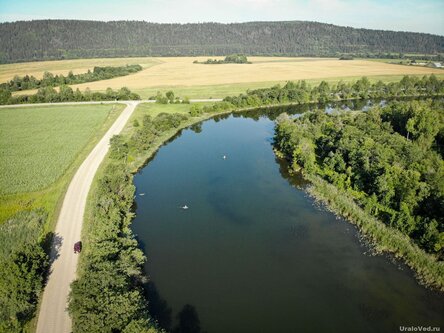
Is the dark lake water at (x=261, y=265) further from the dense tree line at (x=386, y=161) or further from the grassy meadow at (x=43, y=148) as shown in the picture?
the grassy meadow at (x=43, y=148)

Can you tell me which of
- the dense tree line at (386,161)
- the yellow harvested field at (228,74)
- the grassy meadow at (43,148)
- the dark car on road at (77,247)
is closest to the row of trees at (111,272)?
the dark car on road at (77,247)

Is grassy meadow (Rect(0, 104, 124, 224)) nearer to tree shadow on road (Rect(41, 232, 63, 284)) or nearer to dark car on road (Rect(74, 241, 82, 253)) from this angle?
tree shadow on road (Rect(41, 232, 63, 284))

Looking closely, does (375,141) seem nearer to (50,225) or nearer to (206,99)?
(50,225)

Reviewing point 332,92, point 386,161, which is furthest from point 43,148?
point 332,92

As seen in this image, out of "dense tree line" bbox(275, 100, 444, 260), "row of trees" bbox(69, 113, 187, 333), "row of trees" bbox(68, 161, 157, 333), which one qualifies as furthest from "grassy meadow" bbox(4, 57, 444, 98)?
"row of trees" bbox(68, 161, 157, 333)

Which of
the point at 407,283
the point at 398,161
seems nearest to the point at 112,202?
the point at 407,283

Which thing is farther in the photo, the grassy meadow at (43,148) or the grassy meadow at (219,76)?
the grassy meadow at (219,76)
